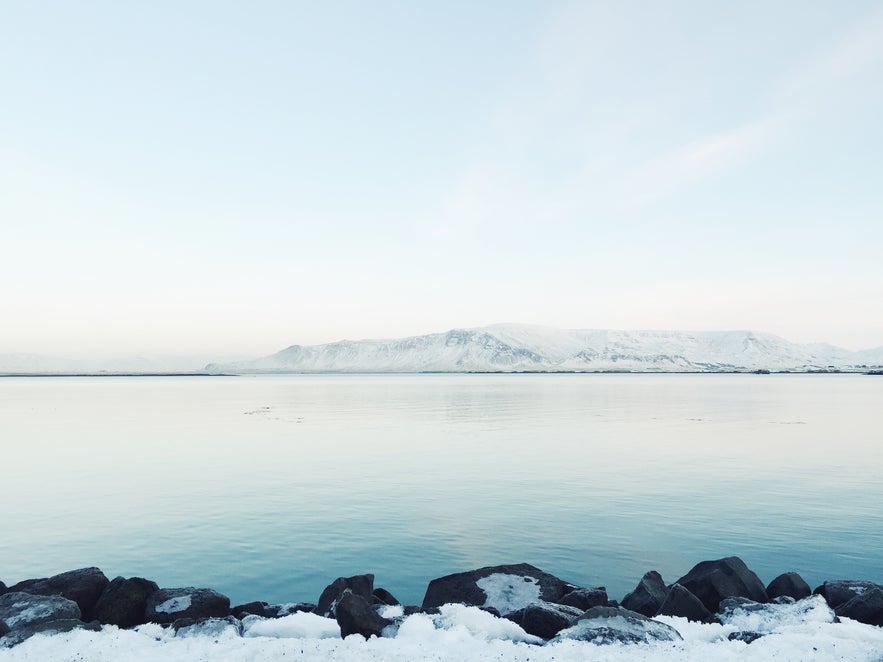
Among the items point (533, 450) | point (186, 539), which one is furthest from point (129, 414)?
point (186, 539)

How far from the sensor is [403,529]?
20094mm

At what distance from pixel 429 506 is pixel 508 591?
34.9 feet

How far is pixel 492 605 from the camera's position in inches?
480

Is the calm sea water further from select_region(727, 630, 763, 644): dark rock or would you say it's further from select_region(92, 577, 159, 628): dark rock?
select_region(727, 630, 763, 644): dark rock

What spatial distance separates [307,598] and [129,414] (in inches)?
2479

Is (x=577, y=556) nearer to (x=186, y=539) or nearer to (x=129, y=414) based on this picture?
(x=186, y=539)

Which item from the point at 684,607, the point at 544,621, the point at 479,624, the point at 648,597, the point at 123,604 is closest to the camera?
the point at 544,621

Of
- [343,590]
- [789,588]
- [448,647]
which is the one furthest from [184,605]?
[789,588]

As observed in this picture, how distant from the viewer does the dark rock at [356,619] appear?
10492 mm

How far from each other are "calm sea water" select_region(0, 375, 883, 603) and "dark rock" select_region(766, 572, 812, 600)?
101 inches

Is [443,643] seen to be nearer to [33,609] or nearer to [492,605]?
[492,605]

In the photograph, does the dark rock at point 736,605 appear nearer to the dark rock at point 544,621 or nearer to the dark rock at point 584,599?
the dark rock at point 584,599

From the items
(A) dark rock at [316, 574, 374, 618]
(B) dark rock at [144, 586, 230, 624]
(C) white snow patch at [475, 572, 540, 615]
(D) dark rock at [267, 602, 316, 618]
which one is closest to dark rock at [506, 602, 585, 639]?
(C) white snow patch at [475, 572, 540, 615]

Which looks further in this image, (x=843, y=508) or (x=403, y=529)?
(x=843, y=508)
